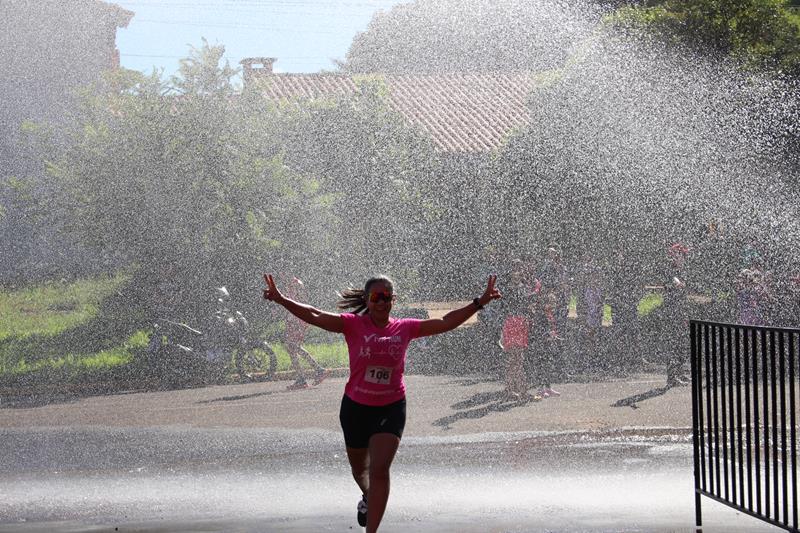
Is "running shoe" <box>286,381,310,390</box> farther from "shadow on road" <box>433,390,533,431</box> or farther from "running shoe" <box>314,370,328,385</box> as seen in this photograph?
"shadow on road" <box>433,390,533,431</box>

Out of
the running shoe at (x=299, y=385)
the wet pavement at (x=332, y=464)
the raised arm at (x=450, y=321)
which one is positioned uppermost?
the raised arm at (x=450, y=321)

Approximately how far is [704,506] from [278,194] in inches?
523

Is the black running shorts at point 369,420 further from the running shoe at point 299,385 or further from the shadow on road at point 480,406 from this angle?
the running shoe at point 299,385

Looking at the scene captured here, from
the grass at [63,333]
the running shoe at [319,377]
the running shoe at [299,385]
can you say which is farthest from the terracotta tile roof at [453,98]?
the running shoe at [299,385]

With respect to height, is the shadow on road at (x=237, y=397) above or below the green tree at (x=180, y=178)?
below

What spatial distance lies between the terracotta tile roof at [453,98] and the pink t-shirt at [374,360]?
96.1 ft

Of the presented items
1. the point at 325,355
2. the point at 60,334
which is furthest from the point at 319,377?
the point at 60,334

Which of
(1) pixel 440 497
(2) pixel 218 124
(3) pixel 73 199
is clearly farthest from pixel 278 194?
(1) pixel 440 497

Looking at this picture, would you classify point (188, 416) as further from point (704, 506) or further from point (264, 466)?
point (704, 506)

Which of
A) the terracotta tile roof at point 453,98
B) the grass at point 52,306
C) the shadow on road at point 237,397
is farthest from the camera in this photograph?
the terracotta tile roof at point 453,98

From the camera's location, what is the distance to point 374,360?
6.57 meters

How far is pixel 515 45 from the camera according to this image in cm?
3978

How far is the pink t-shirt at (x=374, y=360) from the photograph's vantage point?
21.6 ft

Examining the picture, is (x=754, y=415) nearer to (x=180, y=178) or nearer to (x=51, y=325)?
(x=180, y=178)
